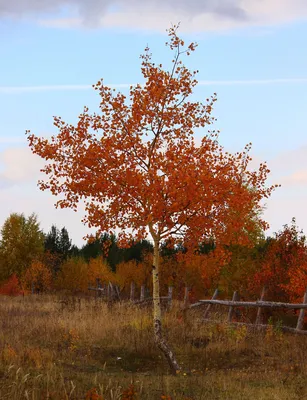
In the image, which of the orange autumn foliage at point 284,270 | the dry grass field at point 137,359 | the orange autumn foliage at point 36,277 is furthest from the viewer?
the orange autumn foliage at point 36,277

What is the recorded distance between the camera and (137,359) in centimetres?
1596

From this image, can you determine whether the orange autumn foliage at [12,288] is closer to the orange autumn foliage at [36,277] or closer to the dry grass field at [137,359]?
the orange autumn foliage at [36,277]

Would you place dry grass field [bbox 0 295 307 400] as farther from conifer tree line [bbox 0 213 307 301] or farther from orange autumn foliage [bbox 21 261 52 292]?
orange autumn foliage [bbox 21 261 52 292]

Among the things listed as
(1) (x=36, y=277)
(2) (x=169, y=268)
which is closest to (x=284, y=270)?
(2) (x=169, y=268)

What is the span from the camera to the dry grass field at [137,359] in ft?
34.8

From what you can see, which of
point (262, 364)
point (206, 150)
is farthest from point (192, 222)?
point (262, 364)

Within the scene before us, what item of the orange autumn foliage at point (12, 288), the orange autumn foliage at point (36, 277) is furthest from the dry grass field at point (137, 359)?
the orange autumn foliage at point (12, 288)

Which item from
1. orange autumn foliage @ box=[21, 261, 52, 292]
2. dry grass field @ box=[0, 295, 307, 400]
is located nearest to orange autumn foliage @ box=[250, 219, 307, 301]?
dry grass field @ box=[0, 295, 307, 400]

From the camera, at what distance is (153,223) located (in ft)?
48.9

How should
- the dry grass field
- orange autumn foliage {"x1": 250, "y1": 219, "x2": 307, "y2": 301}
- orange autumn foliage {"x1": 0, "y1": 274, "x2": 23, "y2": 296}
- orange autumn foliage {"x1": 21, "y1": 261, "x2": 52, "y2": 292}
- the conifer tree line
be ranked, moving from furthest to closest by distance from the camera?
1. orange autumn foliage {"x1": 0, "y1": 274, "x2": 23, "y2": 296}
2. orange autumn foliage {"x1": 21, "y1": 261, "x2": 52, "y2": 292}
3. the conifer tree line
4. orange autumn foliage {"x1": 250, "y1": 219, "x2": 307, "y2": 301}
5. the dry grass field

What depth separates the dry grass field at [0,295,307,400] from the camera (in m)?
10.6

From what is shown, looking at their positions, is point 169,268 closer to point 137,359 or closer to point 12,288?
point 12,288

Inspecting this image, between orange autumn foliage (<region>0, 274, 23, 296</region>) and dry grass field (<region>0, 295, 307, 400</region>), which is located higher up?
orange autumn foliage (<region>0, 274, 23, 296</region>)

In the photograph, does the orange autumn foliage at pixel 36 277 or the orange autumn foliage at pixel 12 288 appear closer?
the orange autumn foliage at pixel 36 277
